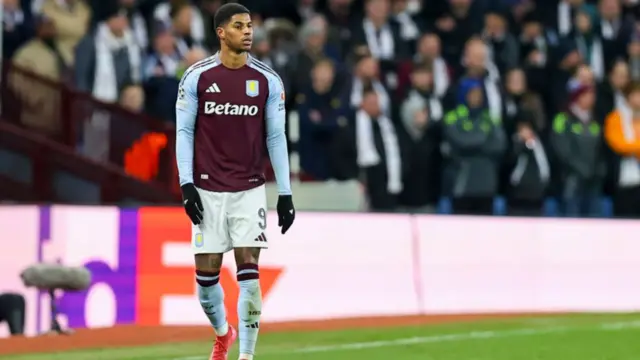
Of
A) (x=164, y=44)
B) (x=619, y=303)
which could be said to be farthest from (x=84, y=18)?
(x=619, y=303)

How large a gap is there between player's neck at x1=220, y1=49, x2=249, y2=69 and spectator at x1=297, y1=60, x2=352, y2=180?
21.3 ft

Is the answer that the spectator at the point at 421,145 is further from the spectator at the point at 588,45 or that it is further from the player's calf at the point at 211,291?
the player's calf at the point at 211,291

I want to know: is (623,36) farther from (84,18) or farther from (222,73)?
(222,73)

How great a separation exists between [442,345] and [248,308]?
2748mm

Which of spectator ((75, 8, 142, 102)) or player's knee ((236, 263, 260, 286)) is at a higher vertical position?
spectator ((75, 8, 142, 102))

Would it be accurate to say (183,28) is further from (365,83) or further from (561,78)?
(561,78)

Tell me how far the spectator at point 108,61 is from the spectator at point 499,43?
17.6ft

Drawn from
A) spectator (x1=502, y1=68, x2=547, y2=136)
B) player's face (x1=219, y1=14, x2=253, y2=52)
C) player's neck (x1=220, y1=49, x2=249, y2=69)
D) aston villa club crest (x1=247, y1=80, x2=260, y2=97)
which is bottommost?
aston villa club crest (x1=247, y1=80, x2=260, y2=97)

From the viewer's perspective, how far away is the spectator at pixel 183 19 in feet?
51.6

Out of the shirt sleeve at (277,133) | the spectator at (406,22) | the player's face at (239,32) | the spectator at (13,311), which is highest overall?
the spectator at (406,22)

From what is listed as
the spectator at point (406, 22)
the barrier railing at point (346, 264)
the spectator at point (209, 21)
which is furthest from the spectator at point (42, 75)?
the spectator at point (406, 22)

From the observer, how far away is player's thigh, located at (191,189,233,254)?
331 inches

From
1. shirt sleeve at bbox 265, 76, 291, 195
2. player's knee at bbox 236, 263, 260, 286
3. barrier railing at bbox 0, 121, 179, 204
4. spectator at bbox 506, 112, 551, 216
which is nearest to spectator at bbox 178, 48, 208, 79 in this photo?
barrier railing at bbox 0, 121, 179, 204

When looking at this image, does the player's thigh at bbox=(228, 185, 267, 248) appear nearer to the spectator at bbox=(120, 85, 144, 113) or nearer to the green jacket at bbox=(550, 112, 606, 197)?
the spectator at bbox=(120, 85, 144, 113)
